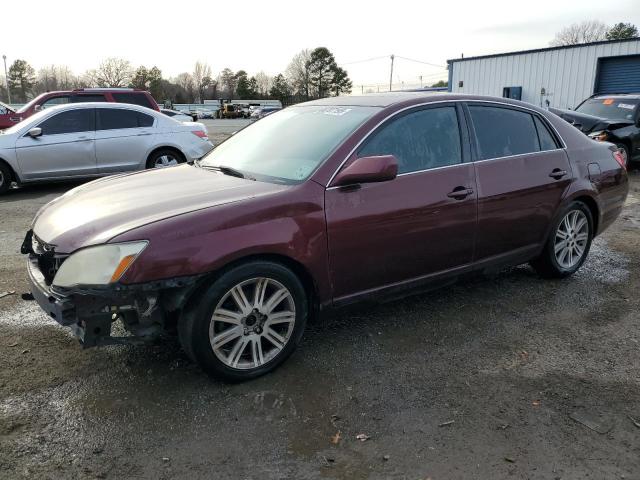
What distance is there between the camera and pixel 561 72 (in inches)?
887

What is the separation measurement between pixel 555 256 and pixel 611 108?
943 centimetres

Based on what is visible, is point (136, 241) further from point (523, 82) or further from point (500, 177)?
point (523, 82)

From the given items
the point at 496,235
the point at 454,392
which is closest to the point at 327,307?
the point at 454,392

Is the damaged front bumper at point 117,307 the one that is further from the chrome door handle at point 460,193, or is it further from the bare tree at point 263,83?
the bare tree at point 263,83

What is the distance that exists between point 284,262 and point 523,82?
79.3 ft

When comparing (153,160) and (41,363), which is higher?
(153,160)

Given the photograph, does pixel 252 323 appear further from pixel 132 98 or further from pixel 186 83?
pixel 186 83

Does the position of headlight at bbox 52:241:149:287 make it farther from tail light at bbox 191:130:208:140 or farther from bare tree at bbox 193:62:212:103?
bare tree at bbox 193:62:212:103

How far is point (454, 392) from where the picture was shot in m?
3.04

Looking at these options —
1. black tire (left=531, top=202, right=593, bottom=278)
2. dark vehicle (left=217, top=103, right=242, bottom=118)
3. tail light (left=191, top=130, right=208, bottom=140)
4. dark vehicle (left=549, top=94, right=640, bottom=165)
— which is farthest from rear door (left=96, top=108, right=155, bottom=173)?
dark vehicle (left=217, top=103, right=242, bottom=118)

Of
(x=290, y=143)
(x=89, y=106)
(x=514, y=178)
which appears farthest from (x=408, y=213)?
(x=89, y=106)

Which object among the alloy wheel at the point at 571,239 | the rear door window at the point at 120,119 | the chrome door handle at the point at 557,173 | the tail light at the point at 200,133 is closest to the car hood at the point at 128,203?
the chrome door handle at the point at 557,173

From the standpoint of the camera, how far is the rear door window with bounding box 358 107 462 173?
11.8 ft

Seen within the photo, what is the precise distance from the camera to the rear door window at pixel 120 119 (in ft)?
30.5
